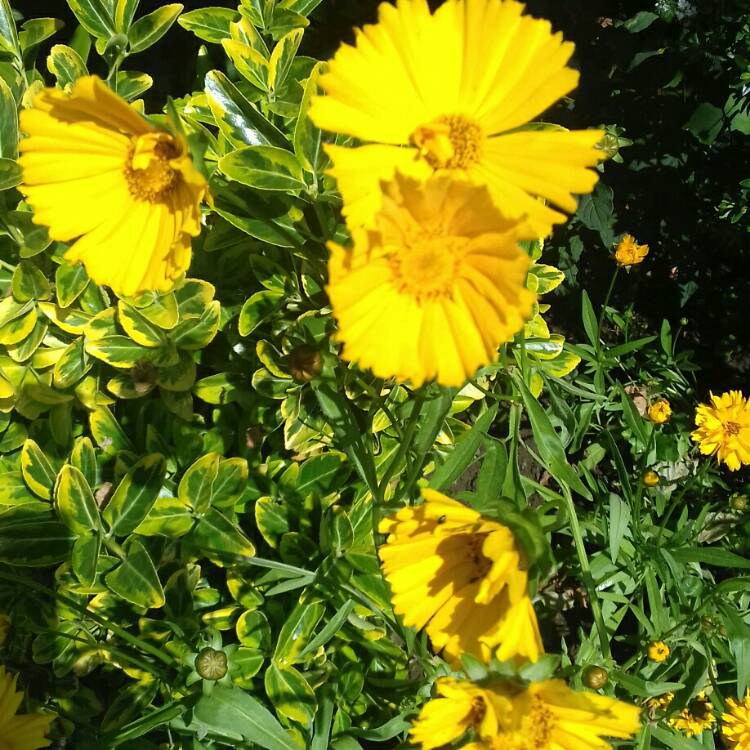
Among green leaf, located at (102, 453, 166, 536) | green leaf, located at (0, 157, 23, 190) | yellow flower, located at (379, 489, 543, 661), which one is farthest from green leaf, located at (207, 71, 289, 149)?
yellow flower, located at (379, 489, 543, 661)

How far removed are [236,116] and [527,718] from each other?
1.00 meters

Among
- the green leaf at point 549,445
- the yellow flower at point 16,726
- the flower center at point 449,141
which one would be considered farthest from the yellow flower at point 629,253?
the yellow flower at point 16,726

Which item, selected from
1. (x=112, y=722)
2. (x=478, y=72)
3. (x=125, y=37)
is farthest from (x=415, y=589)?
(x=125, y=37)

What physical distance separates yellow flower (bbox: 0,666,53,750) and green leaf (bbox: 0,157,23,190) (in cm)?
76

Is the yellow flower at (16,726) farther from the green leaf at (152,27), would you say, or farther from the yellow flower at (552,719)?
the green leaf at (152,27)

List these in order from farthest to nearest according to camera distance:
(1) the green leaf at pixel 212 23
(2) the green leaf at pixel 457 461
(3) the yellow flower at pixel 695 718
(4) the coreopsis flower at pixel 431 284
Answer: (3) the yellow flower at pixel 695 718 < (1) the green leaf at pixel 212 23 < (2) the green leaf at pixel 457 461 < (4) the coreopsis flower at pixel 431 284

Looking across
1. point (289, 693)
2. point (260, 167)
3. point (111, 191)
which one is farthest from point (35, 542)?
point (260, 167)

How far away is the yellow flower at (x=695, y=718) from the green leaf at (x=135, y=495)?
1197 millimetres

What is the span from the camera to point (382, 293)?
2.70ft

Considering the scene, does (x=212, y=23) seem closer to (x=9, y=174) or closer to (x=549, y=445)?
(x=9, y=174)

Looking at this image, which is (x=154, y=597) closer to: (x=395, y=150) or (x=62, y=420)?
(x=62, y=420)

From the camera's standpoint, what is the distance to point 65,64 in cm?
120

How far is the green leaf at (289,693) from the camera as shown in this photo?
1334 mm

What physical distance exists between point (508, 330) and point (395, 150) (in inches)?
11.5
